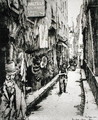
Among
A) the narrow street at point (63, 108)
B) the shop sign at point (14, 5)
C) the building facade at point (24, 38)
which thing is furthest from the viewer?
the narrow street at point (63, 108)

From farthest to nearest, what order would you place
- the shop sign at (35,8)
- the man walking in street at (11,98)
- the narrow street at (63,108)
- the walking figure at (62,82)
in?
the walking figure at (62,82)
the shop sign at (35,8)
the narrow street at (63,108)
the man walking in street at (11,98)

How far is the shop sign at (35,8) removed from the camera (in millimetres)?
9562

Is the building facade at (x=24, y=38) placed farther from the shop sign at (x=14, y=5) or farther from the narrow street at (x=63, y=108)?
the narrow street at (x=63, y=108)

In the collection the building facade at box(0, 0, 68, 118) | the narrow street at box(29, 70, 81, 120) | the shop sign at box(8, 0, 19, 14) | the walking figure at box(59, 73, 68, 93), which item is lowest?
the narrow street at box(29, 70, 81, 120)

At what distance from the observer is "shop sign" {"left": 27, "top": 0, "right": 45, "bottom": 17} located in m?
9.56

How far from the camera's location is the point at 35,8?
985cm

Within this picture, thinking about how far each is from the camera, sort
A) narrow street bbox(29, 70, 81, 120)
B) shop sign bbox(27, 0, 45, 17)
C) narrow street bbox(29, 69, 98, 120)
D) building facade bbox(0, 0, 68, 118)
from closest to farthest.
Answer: building facade bbox(0, 0, 68, 118), narrow street bbox(29, 69, 98, 120), narrow street bbox(29, 70, 81, 120), shop sign bbox(27, 0, 45, 17)

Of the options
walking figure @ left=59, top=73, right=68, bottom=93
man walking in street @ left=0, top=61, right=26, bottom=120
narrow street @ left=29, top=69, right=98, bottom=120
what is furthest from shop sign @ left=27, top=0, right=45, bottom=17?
walking figure @ left=59, top=73, right=68, bottom=93

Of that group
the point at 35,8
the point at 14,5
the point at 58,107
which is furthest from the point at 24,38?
the point at 58,107

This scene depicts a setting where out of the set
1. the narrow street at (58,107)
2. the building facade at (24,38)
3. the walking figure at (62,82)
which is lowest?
the narrow street at (58,107)

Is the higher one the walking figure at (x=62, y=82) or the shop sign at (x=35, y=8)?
the shop sign at (x=35, y=8)

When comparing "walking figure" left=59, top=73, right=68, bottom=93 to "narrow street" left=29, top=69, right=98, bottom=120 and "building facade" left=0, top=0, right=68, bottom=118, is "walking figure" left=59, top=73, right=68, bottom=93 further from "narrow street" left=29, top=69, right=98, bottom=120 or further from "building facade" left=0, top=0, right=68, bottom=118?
"building facade" left=0, top=0, right=68, bottom=118

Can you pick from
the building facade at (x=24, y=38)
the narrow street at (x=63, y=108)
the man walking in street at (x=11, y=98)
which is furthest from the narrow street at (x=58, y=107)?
the man walking in street at (x=11, y=98)

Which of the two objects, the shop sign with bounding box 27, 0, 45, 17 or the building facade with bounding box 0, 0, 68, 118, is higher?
the shop sign with bounding box 27, 0, 45, 17
